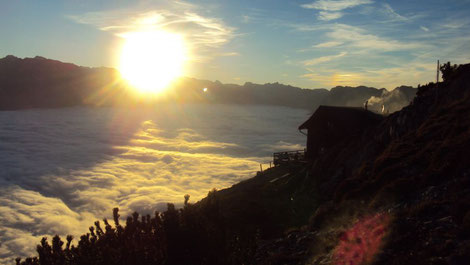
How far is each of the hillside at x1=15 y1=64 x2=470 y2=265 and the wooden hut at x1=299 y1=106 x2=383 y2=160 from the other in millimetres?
12023

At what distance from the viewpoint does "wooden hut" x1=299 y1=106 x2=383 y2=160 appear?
123 feet

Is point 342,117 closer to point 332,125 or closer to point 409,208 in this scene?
point 332,125

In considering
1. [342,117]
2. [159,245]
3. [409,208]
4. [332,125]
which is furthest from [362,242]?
[342,117]

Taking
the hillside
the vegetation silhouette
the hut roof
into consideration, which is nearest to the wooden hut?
the hut roof

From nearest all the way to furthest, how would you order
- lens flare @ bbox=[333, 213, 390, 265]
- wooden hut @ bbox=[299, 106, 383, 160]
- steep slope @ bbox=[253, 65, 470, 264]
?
1. steep slope @ bbox=[253, 65, 470, 264]
2. lens flare @ bbox=[333, 213, 390, 265]
3. wooden hut @ bbox=[299, 106, 383, 160]

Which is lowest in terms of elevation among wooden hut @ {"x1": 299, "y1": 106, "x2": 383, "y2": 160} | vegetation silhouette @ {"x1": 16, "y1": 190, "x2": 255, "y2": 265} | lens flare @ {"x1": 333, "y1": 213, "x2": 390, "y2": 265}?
lens flare @ {"x1": 333, "y1": 213, "x2": 390, "y2": 265}

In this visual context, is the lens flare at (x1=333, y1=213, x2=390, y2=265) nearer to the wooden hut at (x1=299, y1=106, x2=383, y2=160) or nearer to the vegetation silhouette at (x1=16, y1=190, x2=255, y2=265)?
the vegetation silhouette at (x1=16, y1=190, x2=255, y2=265)

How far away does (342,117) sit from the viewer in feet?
124

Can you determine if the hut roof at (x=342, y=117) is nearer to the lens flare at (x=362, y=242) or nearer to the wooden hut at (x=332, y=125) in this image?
the wooden hut at (x=332, y=125)

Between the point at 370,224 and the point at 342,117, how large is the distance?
28.1m

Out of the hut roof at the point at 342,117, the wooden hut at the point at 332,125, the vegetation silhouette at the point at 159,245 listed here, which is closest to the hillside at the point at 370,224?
the vegetation silhouette at the point at 159,245

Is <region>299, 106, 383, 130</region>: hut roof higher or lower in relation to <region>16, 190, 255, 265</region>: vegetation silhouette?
higher

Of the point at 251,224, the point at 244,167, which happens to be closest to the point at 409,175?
the point at 251,224

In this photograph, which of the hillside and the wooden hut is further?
the wooden hut
